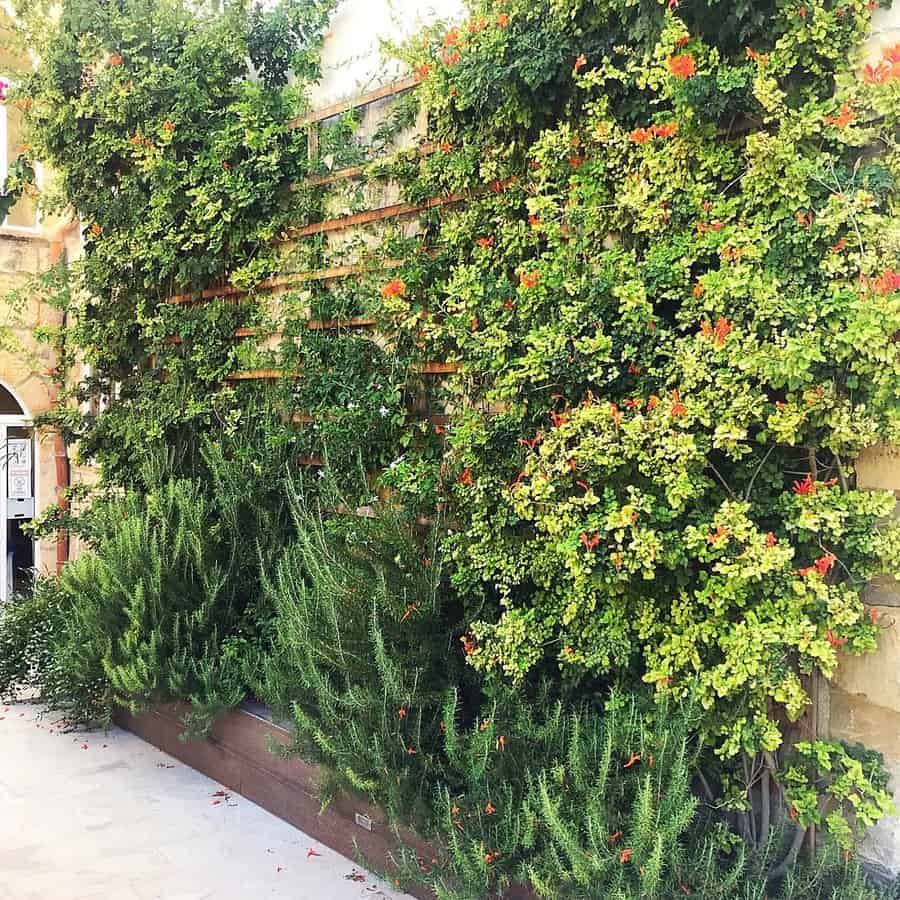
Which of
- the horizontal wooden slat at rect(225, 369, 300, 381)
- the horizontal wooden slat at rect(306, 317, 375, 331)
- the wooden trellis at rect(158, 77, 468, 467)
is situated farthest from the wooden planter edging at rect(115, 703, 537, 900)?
the horizontal wooden slat at rect(306, 317, 375, 331)

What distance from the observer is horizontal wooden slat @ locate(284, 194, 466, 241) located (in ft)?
12.7

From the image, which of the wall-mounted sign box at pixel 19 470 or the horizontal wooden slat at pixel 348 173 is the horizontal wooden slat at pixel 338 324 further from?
the wall-mounted sign box at pixel 19 470

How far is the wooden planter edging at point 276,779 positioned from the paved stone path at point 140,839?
5 cm

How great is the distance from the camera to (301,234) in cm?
472

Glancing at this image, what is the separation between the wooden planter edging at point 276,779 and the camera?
10.9ft

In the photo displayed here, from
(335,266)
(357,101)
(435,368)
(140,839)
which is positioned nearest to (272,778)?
(140,839)

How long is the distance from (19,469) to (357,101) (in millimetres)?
4577

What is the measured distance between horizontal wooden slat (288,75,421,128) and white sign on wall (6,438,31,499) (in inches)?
157

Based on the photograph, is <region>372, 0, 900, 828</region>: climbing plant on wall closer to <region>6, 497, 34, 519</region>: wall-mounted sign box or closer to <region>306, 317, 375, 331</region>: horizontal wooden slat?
<region>306, 317, 375, 331</region>: horizontal wooden slat

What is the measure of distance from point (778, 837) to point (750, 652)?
22.6 inches

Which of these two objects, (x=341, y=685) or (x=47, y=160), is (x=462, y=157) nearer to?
(x=341, y=685)

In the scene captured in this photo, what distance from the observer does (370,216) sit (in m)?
4.32

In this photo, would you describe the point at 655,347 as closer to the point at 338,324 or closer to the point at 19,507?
the point at 338,324

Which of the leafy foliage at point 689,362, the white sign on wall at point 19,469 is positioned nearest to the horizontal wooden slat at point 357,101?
the leafy foliage at point 689,362
